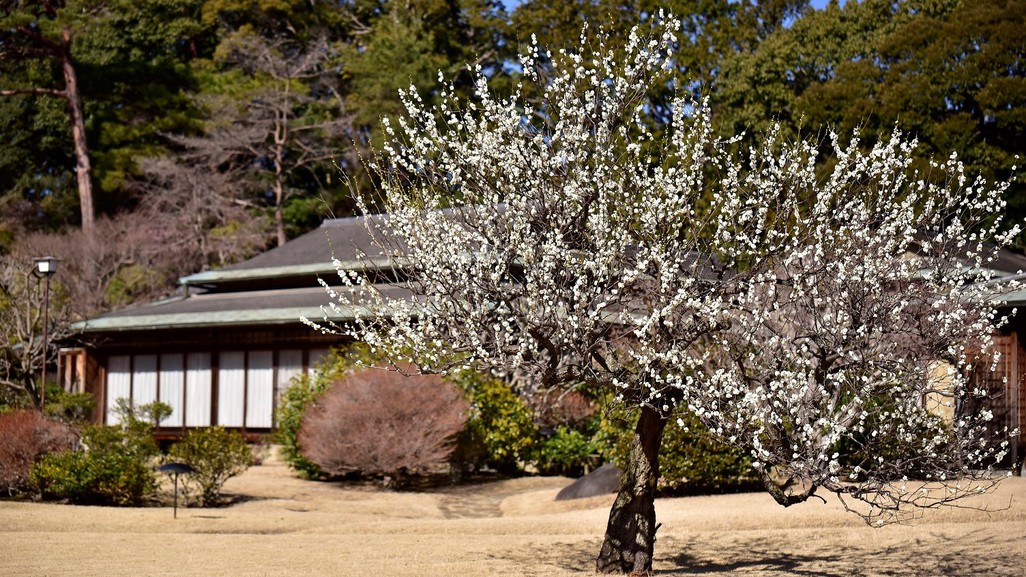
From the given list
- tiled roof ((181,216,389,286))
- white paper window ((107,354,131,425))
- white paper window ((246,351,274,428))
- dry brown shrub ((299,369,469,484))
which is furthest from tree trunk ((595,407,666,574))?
white paper window ((107,354,131,425))

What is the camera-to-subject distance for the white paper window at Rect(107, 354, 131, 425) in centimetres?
2670

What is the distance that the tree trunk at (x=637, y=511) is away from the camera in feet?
36.2

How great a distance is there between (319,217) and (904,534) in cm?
3039

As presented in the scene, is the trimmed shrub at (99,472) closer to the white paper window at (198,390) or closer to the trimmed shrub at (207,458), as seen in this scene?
the trimmed shrub at (207,458)

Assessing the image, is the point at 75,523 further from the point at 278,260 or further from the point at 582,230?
the point at 278,260

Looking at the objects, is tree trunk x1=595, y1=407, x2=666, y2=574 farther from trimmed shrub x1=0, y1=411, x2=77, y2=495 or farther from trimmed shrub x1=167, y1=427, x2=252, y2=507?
trimmed shrub x1=0, y1=411, x2=77, y2=495

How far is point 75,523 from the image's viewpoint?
1545cm

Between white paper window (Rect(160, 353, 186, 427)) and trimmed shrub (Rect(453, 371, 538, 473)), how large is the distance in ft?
26.4

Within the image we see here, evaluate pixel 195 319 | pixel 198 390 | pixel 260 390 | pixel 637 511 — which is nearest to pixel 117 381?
pixel 198 390

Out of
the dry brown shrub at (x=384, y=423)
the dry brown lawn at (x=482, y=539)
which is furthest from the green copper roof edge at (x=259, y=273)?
the dry brown lawn at (x=482, y=539)

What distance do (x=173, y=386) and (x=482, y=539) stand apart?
46.1ft

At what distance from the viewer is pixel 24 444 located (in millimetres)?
17812

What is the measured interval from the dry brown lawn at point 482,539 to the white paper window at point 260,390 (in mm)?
6705

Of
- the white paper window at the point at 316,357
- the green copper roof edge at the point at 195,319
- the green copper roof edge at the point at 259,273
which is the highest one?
the green copper roof edge at the point at 259,273
